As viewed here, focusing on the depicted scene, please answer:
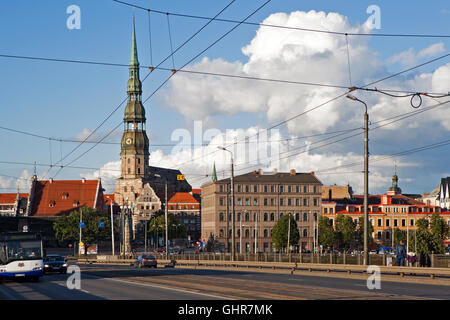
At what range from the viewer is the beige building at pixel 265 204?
15262 cm

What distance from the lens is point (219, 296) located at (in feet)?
73.5

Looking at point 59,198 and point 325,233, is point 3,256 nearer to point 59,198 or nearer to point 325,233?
point 325,233

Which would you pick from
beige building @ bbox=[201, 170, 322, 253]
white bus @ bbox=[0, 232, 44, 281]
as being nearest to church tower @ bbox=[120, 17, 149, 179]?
beige building @ bbox=[201, 170, 322, 253]

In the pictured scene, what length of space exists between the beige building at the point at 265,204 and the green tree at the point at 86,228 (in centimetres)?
2317

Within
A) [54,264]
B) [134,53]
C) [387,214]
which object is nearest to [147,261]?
[54,264]

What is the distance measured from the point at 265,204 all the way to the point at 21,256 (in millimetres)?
120893

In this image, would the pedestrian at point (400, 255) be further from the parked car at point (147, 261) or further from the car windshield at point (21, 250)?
the parked car at point (147, 261)

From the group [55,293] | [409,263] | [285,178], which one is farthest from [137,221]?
[55,293]

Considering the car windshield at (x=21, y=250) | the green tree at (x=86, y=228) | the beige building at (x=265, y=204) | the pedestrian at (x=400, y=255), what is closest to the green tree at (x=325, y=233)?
the beige building at (x=265, y=204)

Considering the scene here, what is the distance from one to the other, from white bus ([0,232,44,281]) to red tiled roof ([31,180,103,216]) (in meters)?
158

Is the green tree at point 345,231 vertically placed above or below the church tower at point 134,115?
below
